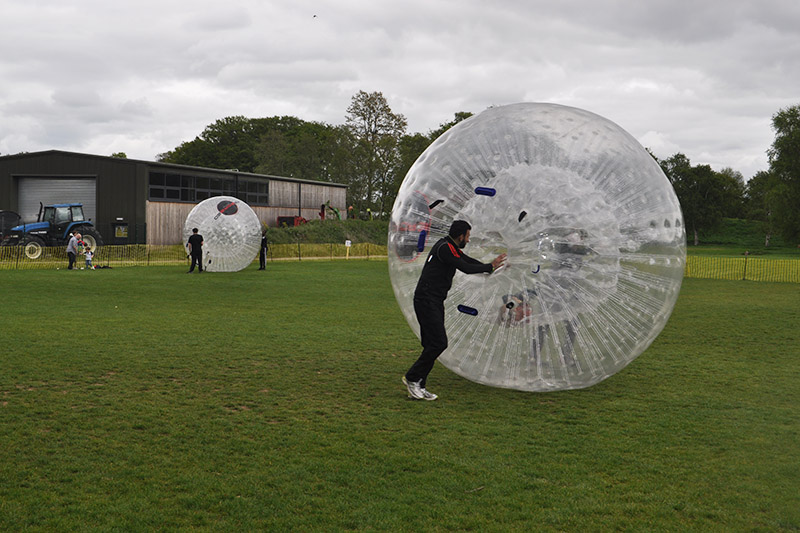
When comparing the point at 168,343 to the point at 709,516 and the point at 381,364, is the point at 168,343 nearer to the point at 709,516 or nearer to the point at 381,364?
the point at 381,364

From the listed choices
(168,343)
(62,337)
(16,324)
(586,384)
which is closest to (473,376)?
(586,384)

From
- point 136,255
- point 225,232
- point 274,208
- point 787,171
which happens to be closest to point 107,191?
point 136,255

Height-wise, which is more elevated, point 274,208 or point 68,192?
point 68,192

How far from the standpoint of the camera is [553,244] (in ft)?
21.9

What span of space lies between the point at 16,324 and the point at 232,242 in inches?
547

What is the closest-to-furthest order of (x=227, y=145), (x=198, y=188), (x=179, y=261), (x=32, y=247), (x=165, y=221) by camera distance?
(x=32, y=247) → (x=179, y=261) → (x=165, y=221) → (x=198, y=188) → (x=227, y=145)

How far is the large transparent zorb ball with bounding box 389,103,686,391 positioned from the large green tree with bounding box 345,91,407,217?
57.6 metres

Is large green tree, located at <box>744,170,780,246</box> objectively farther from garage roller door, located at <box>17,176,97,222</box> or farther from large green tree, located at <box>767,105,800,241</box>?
garage roller door, located at <box>17,176,97,222</box>

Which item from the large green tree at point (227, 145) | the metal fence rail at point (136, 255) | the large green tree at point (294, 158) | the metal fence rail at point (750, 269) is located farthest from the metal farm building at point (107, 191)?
the large green tree at point (227, 145)

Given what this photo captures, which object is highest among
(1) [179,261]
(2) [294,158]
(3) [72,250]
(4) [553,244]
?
(2) [294,158]

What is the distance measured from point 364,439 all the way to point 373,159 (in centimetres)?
6045

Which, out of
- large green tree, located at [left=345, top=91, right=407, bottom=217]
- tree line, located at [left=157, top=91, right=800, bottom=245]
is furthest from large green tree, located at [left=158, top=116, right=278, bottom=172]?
large green tree, located at [left=345, top=91, right=407, bottom=217]

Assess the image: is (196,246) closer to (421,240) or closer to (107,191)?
(107,191)

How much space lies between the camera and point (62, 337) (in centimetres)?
1080
